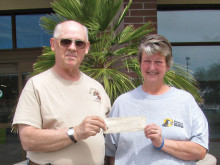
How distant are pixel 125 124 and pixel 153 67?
411 mm

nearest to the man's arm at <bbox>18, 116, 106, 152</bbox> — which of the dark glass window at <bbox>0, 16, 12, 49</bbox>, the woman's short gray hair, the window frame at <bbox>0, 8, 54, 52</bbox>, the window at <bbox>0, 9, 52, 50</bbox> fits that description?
the woman's short gray hair

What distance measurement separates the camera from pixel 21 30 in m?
4.87

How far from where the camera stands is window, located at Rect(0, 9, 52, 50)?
4.76 metres

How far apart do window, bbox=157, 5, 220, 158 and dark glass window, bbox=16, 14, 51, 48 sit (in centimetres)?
239

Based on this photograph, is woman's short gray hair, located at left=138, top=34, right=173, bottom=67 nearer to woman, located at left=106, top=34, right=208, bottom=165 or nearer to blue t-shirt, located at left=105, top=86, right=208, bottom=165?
woman, located at left=106, top=34, right=208, bottom=165

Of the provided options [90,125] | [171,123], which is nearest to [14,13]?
[90,125]

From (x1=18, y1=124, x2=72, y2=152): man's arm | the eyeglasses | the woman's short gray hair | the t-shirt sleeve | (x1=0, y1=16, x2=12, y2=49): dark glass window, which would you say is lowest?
(x1=18, y1=124, x2=72, y2=152): man's arm

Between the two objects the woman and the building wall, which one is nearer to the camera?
the woman

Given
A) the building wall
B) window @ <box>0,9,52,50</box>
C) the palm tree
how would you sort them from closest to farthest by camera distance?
1. the palm tree
2. the building wall
3. window @ <box>0,9,52,50</box>

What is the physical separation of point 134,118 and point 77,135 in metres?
0.34

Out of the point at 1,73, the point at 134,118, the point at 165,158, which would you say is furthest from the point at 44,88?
the point at 1,73

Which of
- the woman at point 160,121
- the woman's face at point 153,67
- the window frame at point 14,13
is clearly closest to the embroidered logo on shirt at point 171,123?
the woman at point 160,121

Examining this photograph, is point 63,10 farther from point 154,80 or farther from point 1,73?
point 1,73

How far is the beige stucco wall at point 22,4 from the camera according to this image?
4.53m
